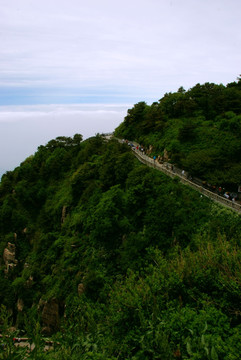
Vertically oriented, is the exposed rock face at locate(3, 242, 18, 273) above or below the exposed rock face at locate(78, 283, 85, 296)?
below

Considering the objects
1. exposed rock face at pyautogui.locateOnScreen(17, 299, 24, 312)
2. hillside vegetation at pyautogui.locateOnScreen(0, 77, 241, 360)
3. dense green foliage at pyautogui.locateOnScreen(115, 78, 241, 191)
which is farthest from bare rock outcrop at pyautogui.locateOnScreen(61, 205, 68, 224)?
dense green foliage at pyautogui.locateOnScreen(115, 78, 241, 191)

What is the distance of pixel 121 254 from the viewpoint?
17.8m

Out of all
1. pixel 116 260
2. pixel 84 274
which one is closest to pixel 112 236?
pixel 116 260

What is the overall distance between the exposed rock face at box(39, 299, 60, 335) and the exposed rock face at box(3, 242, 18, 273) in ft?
38.7

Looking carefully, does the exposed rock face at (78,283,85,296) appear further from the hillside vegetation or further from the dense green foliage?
the dense green foliage

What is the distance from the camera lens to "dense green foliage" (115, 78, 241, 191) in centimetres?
2136

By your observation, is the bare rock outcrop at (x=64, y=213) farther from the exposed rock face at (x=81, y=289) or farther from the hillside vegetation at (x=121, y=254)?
the exposed rock face at (x=81, y=289)

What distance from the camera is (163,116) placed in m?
34.2

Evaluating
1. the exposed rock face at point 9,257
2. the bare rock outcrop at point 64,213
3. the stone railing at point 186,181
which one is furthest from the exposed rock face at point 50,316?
the stone railing at point 186,181

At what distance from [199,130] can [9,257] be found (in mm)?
28815

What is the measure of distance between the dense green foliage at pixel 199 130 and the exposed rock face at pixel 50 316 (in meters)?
17.0

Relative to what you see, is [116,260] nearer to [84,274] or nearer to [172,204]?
[84,274]

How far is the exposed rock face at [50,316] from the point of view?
19070mm

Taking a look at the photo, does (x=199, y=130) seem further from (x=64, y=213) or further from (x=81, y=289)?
(x=81, y=289)
